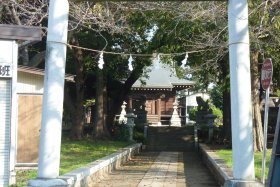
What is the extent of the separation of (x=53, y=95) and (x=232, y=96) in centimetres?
280

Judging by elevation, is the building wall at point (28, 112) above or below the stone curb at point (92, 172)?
above

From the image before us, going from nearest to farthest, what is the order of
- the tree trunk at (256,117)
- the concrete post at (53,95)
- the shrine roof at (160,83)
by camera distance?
1. the concrete post at (53,95)
2. the tree trunk at (256,117)
3. the shrine roof at (160,83)

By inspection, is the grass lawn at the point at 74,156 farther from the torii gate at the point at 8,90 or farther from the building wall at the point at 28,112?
the building wall at the point at 28,112

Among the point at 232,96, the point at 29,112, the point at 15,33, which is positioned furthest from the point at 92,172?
the point at 232,96

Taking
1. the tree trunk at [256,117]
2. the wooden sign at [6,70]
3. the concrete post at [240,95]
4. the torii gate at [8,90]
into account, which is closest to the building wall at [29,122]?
the torii gate at [8,90]

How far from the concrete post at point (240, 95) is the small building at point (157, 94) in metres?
29.8

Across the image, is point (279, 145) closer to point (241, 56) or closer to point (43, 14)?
point (241, 56)

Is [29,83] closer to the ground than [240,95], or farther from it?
farther from it

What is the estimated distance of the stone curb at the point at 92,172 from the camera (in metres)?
10.0

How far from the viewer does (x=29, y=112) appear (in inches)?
549

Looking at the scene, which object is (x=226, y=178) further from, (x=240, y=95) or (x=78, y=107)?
(x=78, y=107)

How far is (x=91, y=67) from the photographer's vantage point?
26.8 metres

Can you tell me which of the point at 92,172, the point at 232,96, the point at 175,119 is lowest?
the point at 92,172

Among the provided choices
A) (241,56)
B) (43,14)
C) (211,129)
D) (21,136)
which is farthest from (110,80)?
(241,56)
